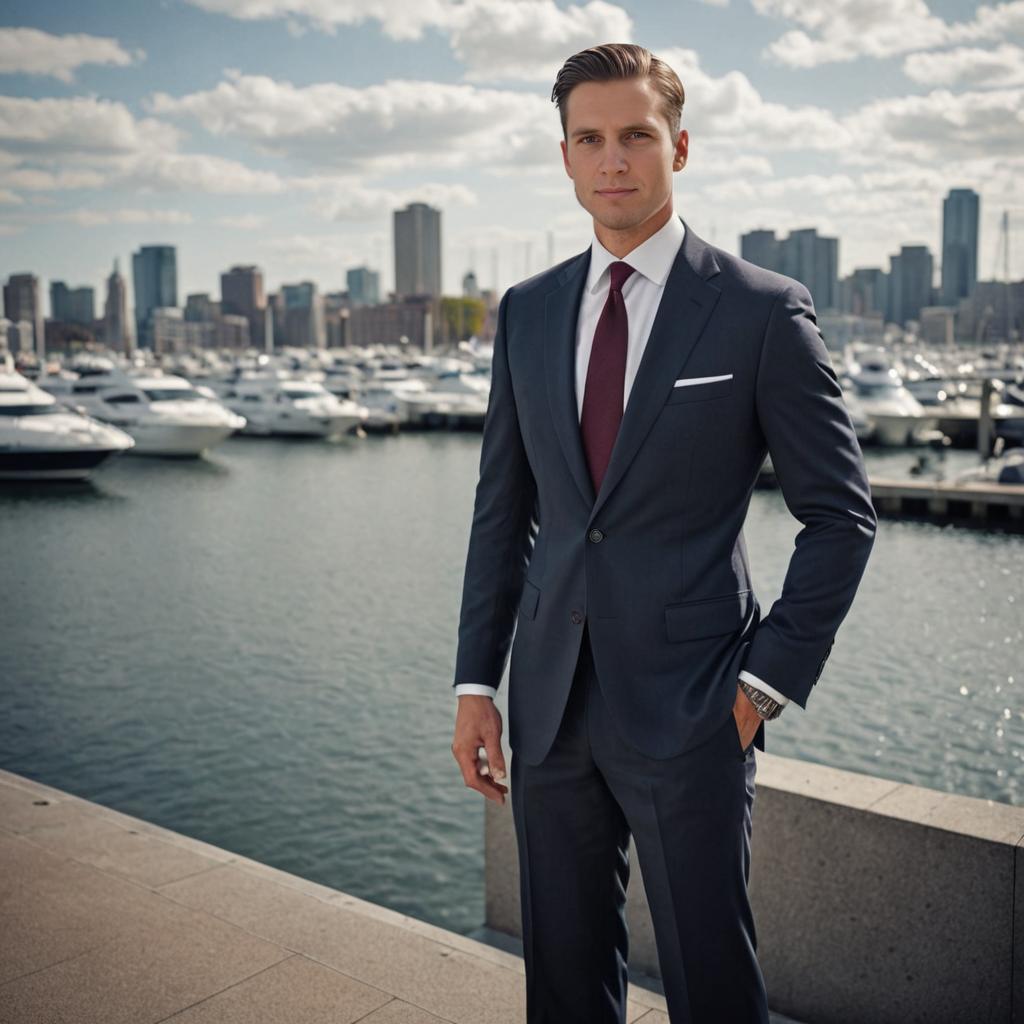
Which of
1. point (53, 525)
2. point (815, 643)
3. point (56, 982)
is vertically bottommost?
→ point (53, 525)

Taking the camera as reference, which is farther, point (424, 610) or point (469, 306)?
point (469, 306)

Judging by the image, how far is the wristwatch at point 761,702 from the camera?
2324 millimetres

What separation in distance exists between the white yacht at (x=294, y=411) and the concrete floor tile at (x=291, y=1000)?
45.4m

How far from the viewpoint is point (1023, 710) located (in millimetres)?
11984

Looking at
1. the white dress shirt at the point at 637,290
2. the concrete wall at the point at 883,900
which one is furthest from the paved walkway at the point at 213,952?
the white dress shirt at the point at 637,290

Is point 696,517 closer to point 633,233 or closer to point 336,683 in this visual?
point 633,233

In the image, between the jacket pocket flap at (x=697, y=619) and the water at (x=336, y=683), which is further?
the water at (x=336, y=683)

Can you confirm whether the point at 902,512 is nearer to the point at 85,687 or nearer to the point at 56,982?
the point at 85,687

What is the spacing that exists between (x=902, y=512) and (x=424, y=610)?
47.0 ft

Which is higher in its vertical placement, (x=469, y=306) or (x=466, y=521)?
(x=469, y=306)

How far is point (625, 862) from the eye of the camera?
Result: 2.68m

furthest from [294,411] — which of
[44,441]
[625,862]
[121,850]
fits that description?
[625,862]

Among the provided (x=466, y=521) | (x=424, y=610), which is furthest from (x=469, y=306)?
(x=424, y=610)

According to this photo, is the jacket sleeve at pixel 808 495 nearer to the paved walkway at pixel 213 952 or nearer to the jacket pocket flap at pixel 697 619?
the jacket pocket flap at pixel 697 619
